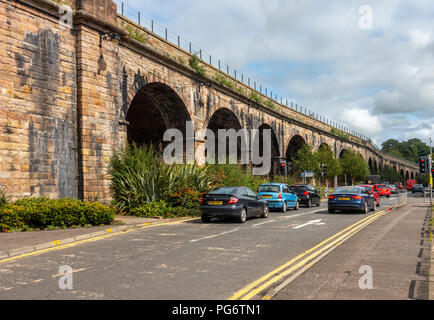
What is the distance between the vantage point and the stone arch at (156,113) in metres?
22.8

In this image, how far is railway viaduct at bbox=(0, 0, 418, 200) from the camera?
13570mm

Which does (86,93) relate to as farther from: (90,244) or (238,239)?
(238,239)

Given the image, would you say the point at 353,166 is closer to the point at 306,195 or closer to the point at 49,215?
the point at 306,195

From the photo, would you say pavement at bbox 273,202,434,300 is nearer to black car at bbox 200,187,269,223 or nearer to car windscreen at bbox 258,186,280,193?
black car at bbox 200,187,269,223

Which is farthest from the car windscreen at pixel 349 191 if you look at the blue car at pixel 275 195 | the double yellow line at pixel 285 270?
the double yellow line at pixel 285 270

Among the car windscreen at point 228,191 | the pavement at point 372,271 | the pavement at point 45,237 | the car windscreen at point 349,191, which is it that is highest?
the car windscreen at point 228,191

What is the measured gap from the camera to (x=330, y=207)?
18.9m

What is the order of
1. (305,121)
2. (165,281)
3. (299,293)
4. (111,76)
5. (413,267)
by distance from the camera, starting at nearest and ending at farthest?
(299,293) < (165,281) < (413,267) < (111,76) < (305,121)

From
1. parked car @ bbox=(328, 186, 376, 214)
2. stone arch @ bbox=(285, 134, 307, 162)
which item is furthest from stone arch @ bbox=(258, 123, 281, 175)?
parked car @ bbox=(328, 186, 376, 214)

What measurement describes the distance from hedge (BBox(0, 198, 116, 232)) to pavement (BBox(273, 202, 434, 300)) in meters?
7.79

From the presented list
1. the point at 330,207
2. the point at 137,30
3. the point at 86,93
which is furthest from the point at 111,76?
the point at 330,207

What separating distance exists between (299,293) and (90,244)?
6080 mm

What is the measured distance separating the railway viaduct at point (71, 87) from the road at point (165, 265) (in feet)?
17.6

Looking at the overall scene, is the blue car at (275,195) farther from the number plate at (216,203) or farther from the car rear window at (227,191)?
the number plate at (216,203)
